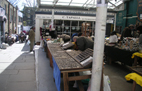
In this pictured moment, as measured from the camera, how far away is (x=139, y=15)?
364 inches

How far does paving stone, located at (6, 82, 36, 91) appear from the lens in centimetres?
405

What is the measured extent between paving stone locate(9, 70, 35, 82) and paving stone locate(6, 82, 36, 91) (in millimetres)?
348

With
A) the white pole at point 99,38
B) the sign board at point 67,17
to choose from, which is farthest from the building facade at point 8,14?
the white pole at point 99,38

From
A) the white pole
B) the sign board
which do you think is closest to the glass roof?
the sign board

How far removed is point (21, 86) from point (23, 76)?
94cm

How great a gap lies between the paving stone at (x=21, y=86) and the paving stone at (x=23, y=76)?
35cm

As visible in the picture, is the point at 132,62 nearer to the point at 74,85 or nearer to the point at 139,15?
the point at 74,85

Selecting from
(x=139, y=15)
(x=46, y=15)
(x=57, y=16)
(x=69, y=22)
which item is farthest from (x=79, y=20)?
(x=139, y=15)

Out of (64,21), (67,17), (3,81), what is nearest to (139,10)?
(67,17)

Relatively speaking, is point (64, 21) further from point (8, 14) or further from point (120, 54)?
point (8, 14)

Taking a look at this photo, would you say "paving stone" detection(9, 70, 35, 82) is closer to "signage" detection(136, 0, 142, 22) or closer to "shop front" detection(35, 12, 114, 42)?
"signage" detection(136, 0, 142, 22)

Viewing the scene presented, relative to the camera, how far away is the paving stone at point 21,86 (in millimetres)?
4051

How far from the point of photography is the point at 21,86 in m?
4.25

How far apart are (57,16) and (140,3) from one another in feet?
24.0
